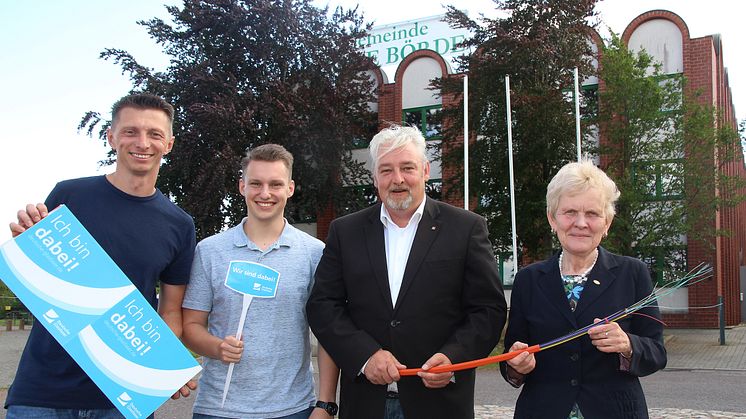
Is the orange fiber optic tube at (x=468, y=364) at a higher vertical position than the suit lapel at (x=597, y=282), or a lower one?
lower

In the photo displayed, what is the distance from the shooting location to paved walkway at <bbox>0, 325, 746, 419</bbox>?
819 cm

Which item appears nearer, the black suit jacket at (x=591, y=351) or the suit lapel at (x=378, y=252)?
the black suit jacket at (x=591, y=351)

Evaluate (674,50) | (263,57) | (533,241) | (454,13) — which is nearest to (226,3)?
(263,57)

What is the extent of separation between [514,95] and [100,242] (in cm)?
1729

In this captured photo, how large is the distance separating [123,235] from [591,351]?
2.43 m

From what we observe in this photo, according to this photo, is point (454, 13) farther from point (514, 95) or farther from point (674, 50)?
point (674, 50)

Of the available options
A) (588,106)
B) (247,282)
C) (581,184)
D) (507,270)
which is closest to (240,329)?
(247,282)

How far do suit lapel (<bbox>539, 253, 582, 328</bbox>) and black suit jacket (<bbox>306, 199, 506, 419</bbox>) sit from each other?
0.80 ft

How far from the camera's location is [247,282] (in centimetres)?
341

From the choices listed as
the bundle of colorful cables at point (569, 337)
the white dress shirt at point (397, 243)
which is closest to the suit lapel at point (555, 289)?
the bundle of colorful cables at point (569, 337)

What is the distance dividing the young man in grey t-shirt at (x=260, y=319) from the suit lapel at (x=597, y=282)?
1408 millimetres

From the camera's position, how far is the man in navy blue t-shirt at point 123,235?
3.09m

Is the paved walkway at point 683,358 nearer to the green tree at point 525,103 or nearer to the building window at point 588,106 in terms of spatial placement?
the green tree at point 525,103

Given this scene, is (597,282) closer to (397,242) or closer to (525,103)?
(397,242)
